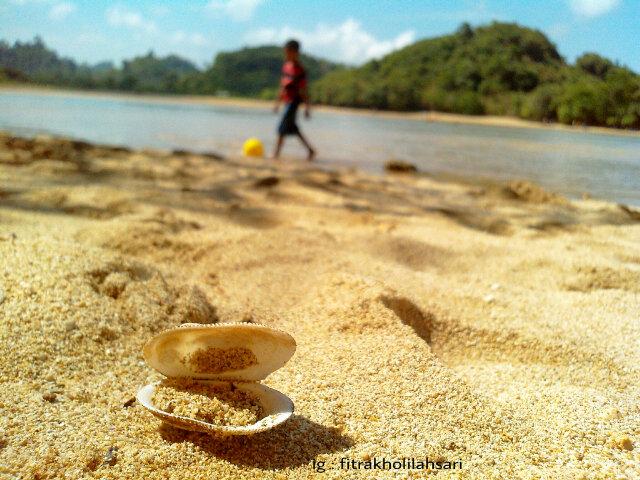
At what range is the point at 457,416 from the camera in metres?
1.51

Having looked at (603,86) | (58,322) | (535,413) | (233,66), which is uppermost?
(233,66)

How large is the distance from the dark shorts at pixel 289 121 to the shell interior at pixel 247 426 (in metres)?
7.83

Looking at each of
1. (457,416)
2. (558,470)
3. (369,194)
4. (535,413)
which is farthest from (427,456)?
(369,194)

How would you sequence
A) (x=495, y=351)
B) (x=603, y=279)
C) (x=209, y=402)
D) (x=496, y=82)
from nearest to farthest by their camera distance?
(x=209, y=402) → (x=495, y=351) → (x=603, y=279) → (x=496, y=82)

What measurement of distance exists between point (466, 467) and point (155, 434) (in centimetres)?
83

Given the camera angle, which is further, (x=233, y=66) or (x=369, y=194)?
(x=233, y=66)

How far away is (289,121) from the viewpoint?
29.1ft

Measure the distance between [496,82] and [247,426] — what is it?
34.9 m

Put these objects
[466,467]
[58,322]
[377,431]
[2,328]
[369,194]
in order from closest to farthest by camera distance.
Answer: [466,467] < [377,431] < [2,328] < [58,322] < [369,194]

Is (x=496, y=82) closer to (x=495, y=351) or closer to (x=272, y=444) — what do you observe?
(x=495, y=351)

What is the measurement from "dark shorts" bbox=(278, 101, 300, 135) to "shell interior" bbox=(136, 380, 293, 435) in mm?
7830

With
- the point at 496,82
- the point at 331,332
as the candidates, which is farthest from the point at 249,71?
the point at 331,332

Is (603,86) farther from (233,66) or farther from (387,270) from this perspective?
(233,66)

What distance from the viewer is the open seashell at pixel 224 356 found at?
54.8 inches
